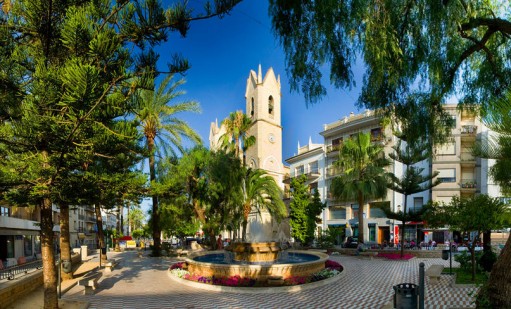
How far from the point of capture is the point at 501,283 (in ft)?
18.6

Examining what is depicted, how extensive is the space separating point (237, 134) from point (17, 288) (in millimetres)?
21132

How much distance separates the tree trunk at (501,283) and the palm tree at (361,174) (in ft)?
74.6

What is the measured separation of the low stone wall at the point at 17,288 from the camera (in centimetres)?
977

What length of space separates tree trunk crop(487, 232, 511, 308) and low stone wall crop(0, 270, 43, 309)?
11.7m

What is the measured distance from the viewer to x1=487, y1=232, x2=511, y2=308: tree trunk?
5.59 metres

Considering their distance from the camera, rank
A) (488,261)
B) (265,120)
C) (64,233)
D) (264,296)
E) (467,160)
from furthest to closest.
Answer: (265,120)
(467,160)
(64,233)
(488,261)
(264,296)

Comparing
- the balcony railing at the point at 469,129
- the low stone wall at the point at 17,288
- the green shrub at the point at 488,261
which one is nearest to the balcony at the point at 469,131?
the balcony railing at the point at 469,129

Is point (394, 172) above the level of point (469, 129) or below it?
below

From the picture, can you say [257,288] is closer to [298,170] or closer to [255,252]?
[255,252]

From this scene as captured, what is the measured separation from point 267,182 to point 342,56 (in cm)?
2064

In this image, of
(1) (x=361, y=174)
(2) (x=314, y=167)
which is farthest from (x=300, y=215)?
(2) (x=314, y=167)

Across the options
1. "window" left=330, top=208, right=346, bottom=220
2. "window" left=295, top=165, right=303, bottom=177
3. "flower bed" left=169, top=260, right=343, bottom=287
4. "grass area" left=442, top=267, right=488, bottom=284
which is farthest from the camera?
"window" left=295, top=165, right=303, bottom=177

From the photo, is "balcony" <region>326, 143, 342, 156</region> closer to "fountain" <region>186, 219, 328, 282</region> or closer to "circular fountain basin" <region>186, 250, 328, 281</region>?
"fountain" <region>186, 219, 328, 282</region>

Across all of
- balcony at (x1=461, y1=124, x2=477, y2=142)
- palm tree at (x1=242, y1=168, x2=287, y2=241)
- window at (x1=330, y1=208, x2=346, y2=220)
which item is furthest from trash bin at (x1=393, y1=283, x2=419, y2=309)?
window at (x1=330, y1=208, x2=346, y2=220)
